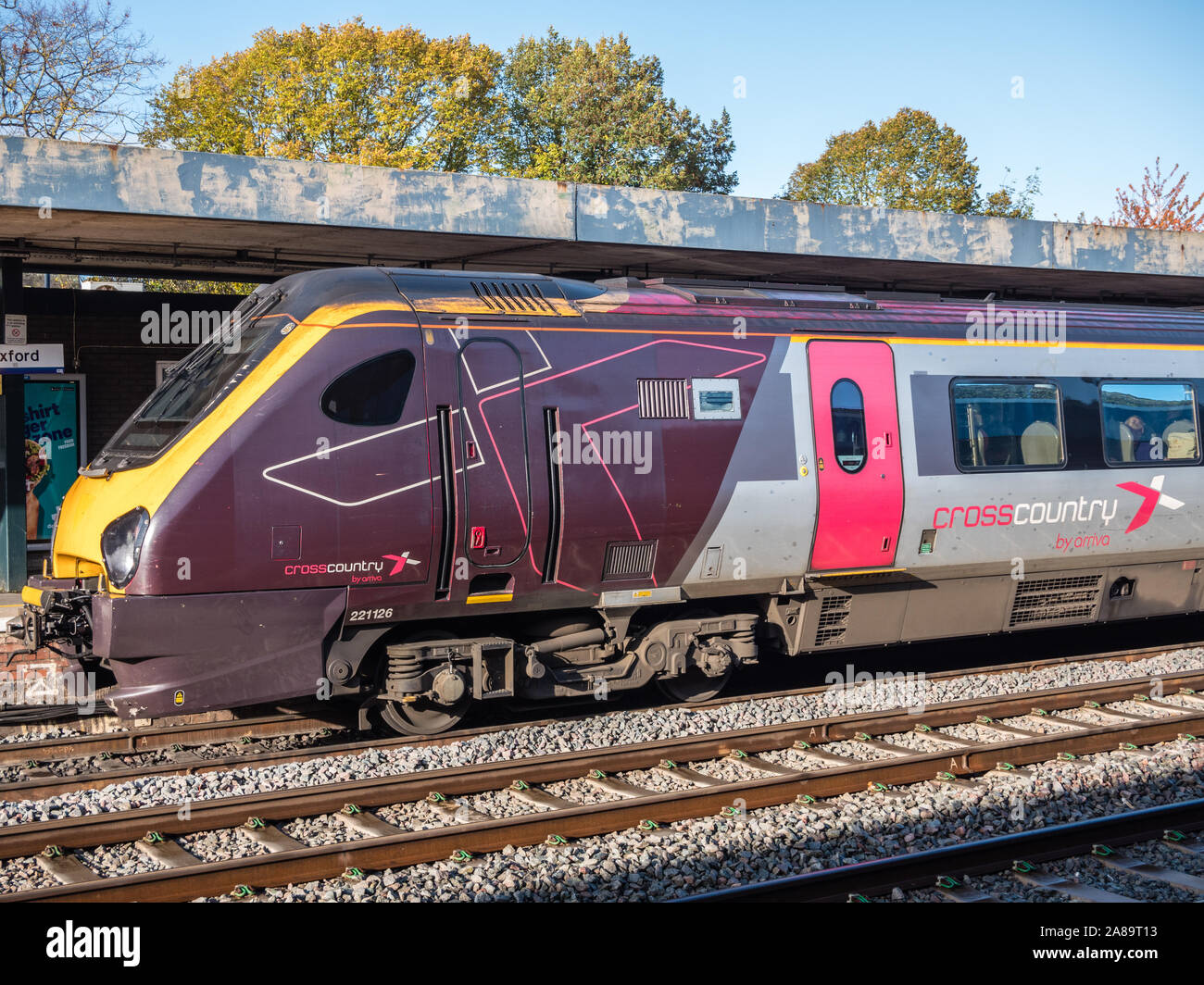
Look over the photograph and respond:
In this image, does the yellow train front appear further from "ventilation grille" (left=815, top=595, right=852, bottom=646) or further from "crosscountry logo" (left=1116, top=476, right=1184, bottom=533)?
"crosscountry logo" (left=1116, top=476, right=1184, bottom=533)

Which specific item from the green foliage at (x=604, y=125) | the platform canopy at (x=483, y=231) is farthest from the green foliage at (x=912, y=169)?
the platform canopy at (x=483, y=231)

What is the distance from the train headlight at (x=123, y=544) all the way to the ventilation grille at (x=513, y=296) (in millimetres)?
2839

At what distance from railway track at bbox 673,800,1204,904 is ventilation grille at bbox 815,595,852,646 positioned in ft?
10.9

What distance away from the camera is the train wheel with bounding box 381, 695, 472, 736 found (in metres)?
8.65

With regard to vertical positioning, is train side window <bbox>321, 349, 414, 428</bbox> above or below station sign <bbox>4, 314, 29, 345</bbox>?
below

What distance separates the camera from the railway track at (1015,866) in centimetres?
579

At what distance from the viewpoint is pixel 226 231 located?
41.2ft

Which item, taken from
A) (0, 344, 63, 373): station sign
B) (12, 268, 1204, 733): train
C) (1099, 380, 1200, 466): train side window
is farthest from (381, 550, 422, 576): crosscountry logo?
(0, 344, 63, 373): station sign

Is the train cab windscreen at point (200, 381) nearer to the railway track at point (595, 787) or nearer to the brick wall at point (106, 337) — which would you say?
the railway track at point (595, 787)

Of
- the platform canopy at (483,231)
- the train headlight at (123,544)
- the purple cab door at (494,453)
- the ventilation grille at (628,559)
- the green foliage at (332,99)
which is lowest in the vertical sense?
the ventilation grille at (628,559)

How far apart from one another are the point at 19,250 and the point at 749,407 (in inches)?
367

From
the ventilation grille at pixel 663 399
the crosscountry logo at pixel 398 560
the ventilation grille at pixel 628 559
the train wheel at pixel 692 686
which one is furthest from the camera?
the train wheel at pixel 692 686

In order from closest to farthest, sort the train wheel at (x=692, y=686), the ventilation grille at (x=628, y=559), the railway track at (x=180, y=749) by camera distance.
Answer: the railway track at (x=180, y=749) < the ventilation grille at (x=628, y=559) < the train wheel at (x=692, y=686)
